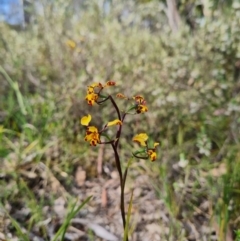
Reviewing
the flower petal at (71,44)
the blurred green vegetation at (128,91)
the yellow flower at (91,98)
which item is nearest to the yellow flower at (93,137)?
the yellow flower at (91,98)

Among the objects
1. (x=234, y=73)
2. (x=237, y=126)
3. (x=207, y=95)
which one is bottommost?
(x=237, y=126)

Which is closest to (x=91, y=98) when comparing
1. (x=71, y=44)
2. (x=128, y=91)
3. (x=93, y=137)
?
(x=93, y=137)

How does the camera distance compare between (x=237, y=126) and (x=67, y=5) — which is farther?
(x=67, y=5)

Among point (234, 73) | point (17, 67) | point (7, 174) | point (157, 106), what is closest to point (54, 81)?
point (17, 67)

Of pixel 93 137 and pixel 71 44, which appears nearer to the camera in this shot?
pixel 93 137

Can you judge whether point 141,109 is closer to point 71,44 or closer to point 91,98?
point 91,98

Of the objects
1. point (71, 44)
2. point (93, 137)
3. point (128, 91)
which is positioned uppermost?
point (71, 44)

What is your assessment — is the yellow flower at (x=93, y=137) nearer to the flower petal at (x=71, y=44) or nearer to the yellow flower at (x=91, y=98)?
the yellow flower at (x=91, y=98)

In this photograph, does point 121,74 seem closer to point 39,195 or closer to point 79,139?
point 79,139

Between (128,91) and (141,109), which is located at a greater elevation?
(128,91)
